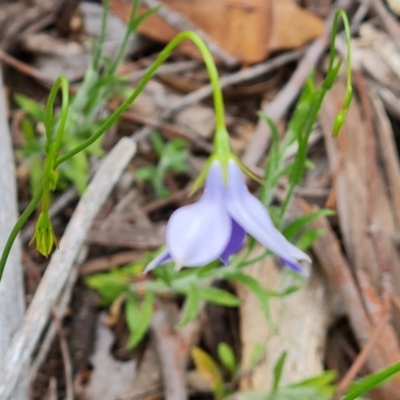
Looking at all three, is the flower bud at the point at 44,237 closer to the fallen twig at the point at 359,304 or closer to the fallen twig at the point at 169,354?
the fallen twig at the point at 169,354

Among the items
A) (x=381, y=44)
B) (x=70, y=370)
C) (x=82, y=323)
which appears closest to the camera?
(x=70, y=370)

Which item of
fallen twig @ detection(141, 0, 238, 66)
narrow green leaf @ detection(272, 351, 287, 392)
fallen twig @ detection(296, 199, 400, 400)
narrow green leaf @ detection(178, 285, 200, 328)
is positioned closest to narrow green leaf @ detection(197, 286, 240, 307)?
narrow green leaf @ detection(178, 285, 200, 328)

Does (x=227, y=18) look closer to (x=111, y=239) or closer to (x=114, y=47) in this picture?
(x=114, y=47)

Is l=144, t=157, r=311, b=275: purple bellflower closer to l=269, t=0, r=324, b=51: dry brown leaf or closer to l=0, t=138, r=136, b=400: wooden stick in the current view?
l=0, t=138, r=136, b=400: wooden stick

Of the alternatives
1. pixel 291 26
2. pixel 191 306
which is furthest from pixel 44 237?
pixel 291 26

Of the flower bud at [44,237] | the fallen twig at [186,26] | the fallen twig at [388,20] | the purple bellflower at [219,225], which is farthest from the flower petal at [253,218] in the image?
the fallen twig at [388,20]

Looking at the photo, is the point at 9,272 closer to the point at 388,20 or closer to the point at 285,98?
the point at 285,98

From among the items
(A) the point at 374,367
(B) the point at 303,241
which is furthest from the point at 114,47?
(A) the point at 374,367

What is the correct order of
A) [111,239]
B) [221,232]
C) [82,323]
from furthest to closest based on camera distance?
[111,239]
[82,323]
[221,232]
